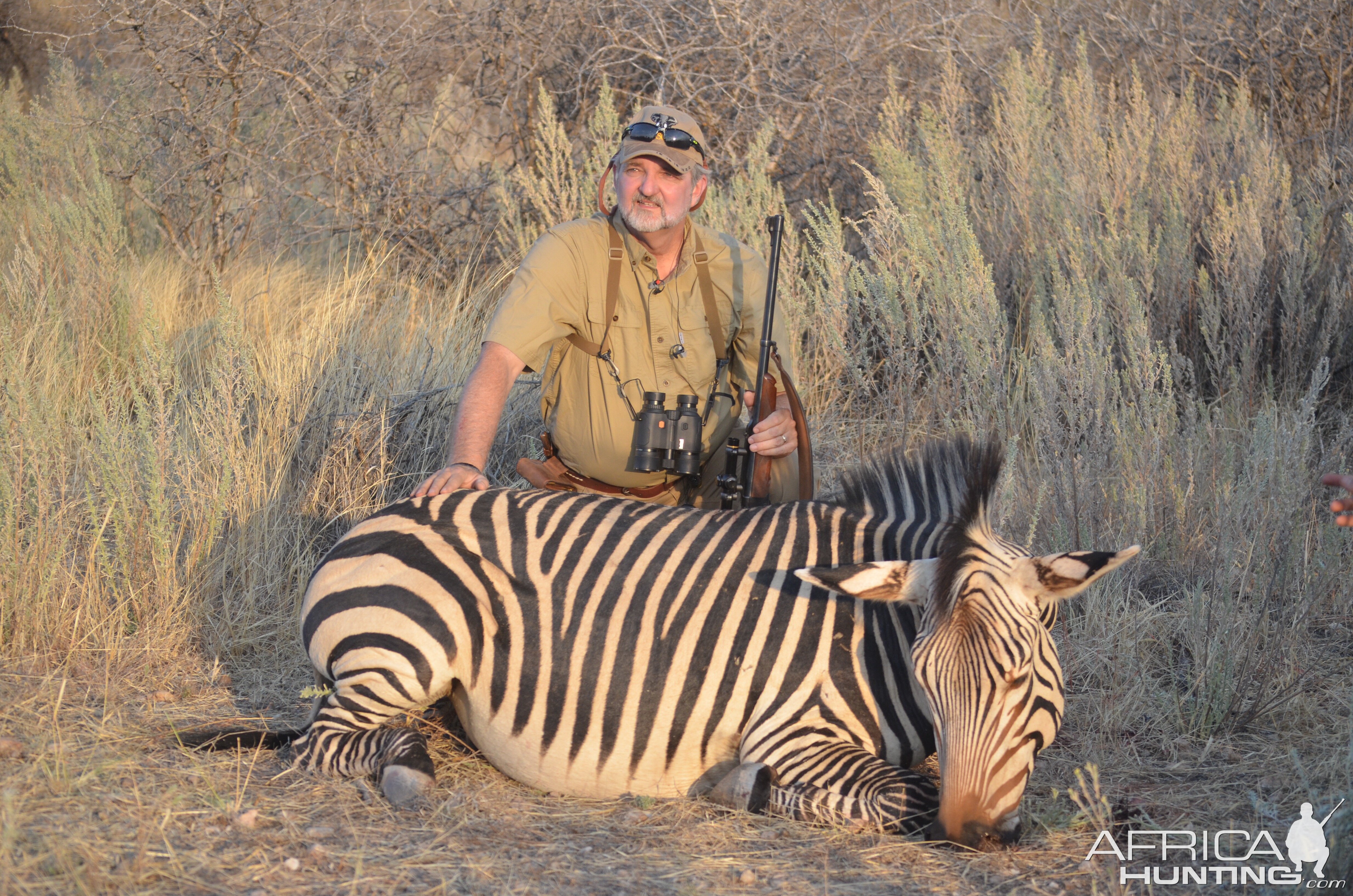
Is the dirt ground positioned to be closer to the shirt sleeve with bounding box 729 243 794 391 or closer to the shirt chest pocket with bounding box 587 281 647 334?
the shirt chest pocket with bounding box 587 281 647 334

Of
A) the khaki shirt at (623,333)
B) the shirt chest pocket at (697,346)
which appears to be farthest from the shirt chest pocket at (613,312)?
the shirt chest pocket at (697,346)

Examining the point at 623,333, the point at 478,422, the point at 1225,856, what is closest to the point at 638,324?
the point at 623,333

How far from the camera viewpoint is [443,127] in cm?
887

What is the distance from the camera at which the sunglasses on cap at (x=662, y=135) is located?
4.77m

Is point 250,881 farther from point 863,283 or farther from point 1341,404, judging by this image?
point 1341,404

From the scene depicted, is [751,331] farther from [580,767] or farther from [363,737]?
[363,737]

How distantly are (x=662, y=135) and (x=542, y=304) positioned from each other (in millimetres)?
859

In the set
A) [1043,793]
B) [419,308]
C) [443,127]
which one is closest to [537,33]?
[443,127]

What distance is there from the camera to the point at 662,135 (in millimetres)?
4781

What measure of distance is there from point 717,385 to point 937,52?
512 centimetres

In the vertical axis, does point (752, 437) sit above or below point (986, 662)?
above

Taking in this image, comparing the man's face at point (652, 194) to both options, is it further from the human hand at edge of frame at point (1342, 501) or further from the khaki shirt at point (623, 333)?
the human hand at edge of frame at point (1342, 501)

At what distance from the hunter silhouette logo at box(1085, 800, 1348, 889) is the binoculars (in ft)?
6.75

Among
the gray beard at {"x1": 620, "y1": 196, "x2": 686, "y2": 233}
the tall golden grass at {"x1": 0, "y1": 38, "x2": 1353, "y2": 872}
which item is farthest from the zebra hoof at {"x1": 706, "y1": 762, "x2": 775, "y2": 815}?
the gray beard at {"x1": 620, "y1": 196, "x2": 686, "y2": 233}
